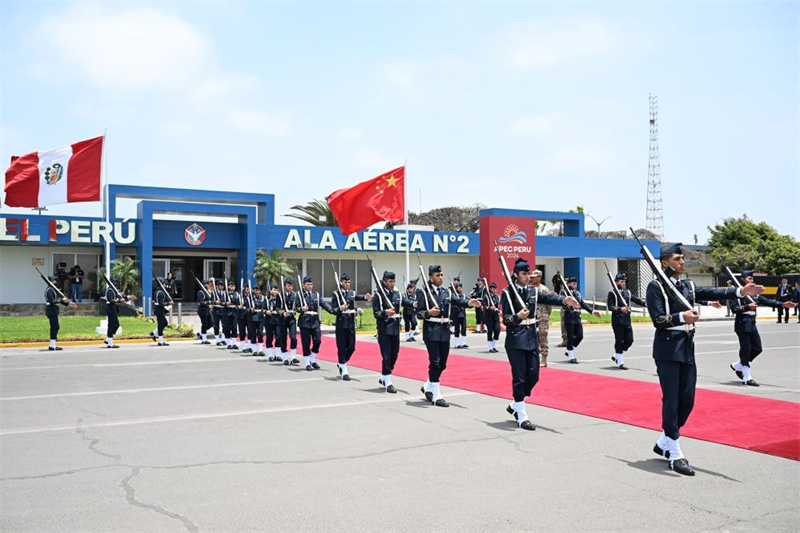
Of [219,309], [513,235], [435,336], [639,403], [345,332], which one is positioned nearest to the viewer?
[639,403]

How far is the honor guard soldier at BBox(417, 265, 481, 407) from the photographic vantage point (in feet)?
33.9

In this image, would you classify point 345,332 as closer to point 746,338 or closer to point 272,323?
point 272,323

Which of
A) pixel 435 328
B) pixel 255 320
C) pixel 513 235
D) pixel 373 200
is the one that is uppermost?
pixel 373 200

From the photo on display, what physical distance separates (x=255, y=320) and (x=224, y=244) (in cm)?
1796

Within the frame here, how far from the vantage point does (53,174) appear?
24188 millimetres

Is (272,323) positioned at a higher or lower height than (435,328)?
lower

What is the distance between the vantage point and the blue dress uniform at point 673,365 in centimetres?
659

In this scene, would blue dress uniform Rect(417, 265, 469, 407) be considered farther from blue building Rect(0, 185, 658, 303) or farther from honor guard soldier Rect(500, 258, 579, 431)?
blue building Rect(0, 185, 658, 303)

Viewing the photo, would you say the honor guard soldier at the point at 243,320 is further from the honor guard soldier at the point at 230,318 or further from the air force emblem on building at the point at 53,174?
the air force emblem on building at the point at 53,174

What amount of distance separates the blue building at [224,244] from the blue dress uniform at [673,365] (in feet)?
70.4

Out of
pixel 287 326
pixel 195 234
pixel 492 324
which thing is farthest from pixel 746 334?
pixel 195 234

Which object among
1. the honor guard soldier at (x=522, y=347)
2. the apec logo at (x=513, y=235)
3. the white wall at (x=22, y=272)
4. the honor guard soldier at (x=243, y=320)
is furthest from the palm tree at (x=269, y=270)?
the honor guard soldier at (x=522, y=347)

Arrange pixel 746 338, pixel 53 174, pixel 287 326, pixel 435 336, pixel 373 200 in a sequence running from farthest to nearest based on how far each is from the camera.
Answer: pixel 373 200, pixel 53 174, pixel 287 326, pixel 746 338, pixel 435 336

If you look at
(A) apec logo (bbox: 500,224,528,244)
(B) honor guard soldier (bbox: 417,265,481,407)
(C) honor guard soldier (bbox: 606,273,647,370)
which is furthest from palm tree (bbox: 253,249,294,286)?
(B) honor guard soldier (bbox: 417,265,481,407)
